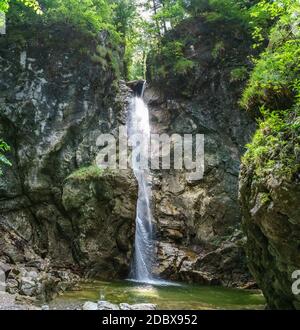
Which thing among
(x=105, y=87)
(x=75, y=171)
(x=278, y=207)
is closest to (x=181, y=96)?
(x=105, y=87)

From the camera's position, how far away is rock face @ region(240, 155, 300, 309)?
692 cm

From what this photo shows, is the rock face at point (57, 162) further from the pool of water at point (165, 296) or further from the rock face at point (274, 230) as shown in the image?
the rock face at point (274, 230)

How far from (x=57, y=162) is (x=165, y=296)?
8.90 metres

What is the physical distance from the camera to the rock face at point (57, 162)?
17125 mm

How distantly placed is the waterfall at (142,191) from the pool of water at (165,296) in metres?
2.06

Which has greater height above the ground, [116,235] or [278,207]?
[278,207]

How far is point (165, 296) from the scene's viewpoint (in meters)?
12.8

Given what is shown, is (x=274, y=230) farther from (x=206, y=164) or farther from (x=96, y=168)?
(x=206, y=164)

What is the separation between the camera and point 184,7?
25031mm

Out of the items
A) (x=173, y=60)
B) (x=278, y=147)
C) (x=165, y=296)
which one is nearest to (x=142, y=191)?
(x=165, y=296)

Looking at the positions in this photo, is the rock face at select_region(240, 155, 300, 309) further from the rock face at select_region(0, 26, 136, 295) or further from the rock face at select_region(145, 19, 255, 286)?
the rock face at select_region(0, 26, 136, 295)

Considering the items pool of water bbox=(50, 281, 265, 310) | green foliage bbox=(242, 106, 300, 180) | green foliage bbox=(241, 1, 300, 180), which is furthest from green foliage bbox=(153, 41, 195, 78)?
green foliage bbox=(242, 106, 300, 180)
